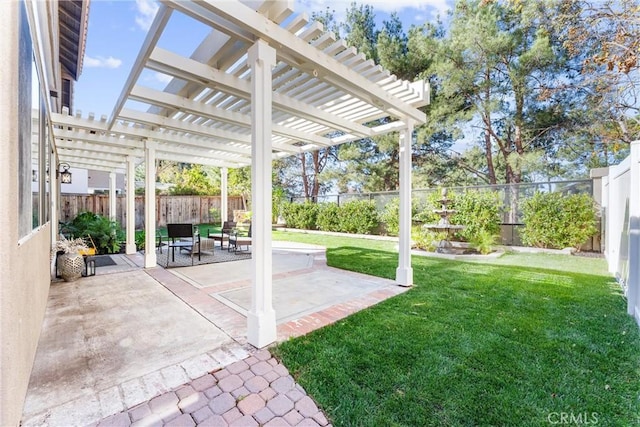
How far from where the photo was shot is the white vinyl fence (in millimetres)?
3434

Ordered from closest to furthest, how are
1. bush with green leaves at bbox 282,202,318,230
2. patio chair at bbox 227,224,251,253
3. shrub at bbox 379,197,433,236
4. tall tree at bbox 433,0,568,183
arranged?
patio chair at bbox 227,224,251,253 → shrub at bbox 379,197,433,236 → tall tree at bbox 433,0,568,183 → bush with green leaves at bbox 282,202,318,230

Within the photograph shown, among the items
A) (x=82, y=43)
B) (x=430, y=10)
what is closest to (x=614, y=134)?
(x=430, y=10)

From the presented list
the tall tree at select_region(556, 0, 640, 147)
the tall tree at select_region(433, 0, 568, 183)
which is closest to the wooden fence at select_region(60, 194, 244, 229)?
the tall tree at select_region(433, 0, 568, 183)

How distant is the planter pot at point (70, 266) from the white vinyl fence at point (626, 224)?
788 centimetres

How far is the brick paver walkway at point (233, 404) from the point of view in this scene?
1.89 metres

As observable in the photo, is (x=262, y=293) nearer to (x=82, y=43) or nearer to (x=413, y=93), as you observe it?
(x=413, y=93)

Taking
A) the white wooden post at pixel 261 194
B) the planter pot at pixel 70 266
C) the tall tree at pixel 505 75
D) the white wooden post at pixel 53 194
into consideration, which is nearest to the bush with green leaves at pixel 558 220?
the tall tree at pixel 505 75

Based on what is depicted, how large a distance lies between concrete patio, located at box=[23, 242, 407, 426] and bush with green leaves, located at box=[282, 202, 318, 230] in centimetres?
877

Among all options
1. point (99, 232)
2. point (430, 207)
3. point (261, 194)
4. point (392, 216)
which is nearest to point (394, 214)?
point (392, 216)

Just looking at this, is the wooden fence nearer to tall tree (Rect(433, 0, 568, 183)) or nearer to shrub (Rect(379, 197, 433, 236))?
shrub (Rect(379, 197, 433, 236))

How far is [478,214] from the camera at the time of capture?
868cm

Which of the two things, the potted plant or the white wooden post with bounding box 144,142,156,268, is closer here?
the potted plant

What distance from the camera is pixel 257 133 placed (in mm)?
2814

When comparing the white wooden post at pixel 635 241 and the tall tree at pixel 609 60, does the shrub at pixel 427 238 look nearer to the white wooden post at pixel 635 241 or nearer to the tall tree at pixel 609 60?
the white wooden post at pixel 635 241
